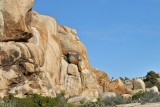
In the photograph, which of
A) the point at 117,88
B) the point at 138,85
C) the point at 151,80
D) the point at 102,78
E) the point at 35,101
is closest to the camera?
the point at 35,101

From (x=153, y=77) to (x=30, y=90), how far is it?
4090 cm

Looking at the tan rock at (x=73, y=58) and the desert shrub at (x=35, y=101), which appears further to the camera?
the tan rock at (x=73, y=58)

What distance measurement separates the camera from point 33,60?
32.8m

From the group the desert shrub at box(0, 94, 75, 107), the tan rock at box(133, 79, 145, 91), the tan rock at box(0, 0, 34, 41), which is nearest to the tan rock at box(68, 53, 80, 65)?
the tan rock at box(0, 0, 34, 41)

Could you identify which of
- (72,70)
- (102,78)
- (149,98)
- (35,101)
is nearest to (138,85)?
(102,78)

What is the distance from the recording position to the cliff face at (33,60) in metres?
31.3

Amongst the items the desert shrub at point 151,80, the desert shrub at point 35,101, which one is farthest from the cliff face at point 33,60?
the desert shrub at point 151,80

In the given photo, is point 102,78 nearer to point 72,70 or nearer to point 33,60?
point 72,70

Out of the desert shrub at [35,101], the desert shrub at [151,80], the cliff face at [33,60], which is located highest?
the desert shrub at [151,80]

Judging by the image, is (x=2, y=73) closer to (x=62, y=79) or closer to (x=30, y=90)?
(x=30, y=90)

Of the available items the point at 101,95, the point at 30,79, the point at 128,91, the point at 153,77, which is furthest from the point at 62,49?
the point at 153,77

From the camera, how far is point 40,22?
41.2 meters

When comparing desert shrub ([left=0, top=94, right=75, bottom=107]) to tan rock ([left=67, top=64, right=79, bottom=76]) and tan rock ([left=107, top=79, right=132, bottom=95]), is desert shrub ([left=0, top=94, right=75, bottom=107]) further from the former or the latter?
tan rock ([left=107, top=79, right=132, bottom=95])

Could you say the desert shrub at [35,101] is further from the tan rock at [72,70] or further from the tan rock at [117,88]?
the tan rock at [117,88]
